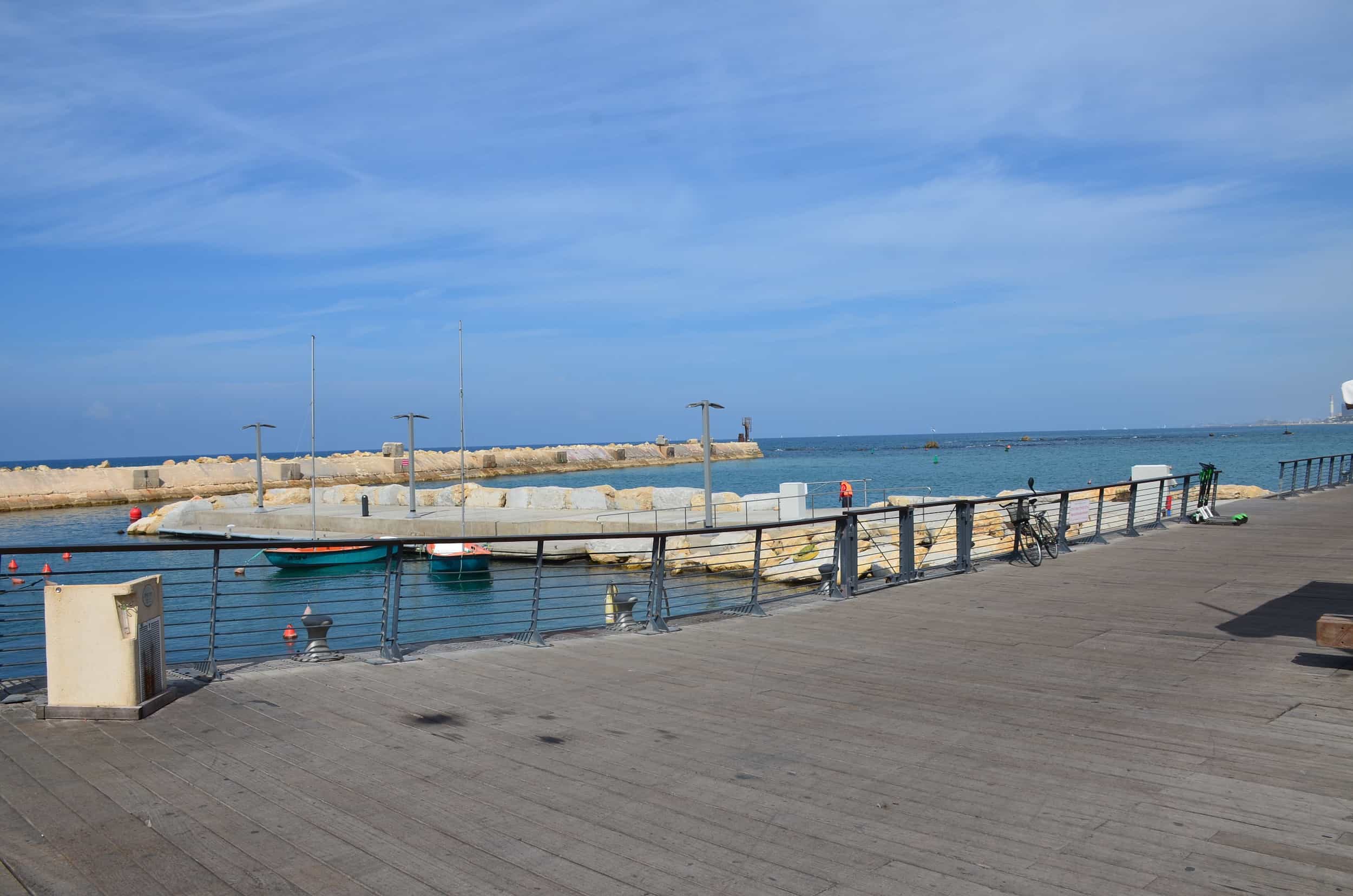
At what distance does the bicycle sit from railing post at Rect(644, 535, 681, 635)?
6626 millimetres

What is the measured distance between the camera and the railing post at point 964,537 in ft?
44.0

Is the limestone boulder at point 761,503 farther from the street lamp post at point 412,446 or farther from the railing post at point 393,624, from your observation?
the railing post at point 393,624

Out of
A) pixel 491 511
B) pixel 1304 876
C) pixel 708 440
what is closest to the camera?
pixel 1304 876

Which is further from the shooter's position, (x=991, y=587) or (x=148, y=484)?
(x=148, y=484)

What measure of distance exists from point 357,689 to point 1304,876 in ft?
19.4

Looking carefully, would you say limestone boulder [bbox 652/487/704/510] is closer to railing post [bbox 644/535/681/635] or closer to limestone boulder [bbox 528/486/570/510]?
limestone boulder [bbox 528/486/570/510]

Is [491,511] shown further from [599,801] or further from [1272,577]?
[599,801]

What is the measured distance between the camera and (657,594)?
9758 mm

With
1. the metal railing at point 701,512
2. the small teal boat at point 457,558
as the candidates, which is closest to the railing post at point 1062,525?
the metal railing at point 701,512

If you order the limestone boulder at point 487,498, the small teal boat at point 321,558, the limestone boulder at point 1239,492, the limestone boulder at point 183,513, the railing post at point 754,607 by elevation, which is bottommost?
the small teal boat at point 321,558

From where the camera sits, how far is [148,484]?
217 ft

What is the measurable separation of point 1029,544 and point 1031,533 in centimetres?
18

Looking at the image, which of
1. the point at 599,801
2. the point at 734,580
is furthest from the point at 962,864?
the point at 734,580

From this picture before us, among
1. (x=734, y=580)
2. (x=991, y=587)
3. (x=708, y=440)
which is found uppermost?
(x=708, y=440)
